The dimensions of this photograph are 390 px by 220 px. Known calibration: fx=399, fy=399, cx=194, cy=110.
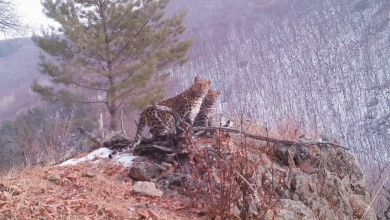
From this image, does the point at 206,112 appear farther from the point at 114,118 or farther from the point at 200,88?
the point at 114,118

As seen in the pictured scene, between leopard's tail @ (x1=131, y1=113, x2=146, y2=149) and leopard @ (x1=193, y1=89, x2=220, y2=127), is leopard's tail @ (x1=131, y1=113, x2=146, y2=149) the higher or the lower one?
the lower one

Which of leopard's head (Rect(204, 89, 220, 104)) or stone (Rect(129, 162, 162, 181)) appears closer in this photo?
stone (Rect(129, 162, 162, 181))

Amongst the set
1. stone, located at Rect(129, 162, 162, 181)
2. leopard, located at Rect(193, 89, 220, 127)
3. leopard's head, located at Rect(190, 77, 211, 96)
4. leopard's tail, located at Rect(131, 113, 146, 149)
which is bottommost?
stone, located at Rect(129, 162, 162, 181)

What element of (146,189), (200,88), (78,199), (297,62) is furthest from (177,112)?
(297,62)

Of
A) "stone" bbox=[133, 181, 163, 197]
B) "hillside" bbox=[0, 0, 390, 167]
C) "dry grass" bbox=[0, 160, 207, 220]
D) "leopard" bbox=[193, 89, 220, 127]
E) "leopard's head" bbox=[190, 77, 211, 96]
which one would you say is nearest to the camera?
"dry grass" bbox=[0, 160, 207, 220]

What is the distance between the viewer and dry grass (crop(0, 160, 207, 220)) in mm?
2979

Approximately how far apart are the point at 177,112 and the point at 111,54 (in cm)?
1093

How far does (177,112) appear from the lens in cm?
548

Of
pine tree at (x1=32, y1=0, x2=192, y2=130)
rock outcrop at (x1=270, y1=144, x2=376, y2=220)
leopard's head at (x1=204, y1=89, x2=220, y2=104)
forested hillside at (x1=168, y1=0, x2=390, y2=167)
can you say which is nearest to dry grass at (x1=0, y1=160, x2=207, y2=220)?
rock outcrop at (x1=270, y1=144, x2=376, y2=220)

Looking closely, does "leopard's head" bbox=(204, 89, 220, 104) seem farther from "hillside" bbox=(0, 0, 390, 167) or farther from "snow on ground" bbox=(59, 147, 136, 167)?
"hillside" bbox=(0, 0, 390, 167)

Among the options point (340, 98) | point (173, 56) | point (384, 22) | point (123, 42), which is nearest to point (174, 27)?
point (173, 56)

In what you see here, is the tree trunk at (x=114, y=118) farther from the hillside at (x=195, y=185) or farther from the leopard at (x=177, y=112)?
the leopard at (x=177, y=112)

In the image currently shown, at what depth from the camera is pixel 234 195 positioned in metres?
3.26

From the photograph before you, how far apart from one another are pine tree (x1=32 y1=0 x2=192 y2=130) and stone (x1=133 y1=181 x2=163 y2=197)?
432 inches
